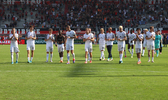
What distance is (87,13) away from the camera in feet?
186

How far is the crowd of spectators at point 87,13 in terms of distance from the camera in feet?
177

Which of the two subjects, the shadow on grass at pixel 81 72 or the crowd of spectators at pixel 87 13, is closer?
the shadow on grass at pixel 81 72

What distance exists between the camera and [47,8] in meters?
60.3

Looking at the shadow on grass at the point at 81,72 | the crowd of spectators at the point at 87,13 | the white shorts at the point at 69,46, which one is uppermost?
the crowd of spectators at the point at 87,13

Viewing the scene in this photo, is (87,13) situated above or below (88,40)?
above

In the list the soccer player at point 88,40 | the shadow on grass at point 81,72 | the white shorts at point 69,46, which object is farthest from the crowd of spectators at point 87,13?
the shadow on grass at point 81,72

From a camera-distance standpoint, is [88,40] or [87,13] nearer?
[88,40]

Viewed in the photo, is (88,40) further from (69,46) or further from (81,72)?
(81,72)

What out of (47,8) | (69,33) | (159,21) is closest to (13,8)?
(47,8)

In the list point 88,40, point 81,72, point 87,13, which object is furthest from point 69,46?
point 87,13

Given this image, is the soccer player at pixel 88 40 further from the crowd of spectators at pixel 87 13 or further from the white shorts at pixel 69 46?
the crowd of spectators at pixel 87 13

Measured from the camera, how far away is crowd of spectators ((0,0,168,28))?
53.8 m

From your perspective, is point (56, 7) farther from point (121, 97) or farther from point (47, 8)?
point (121, 97)

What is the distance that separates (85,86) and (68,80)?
1.29 metres
